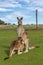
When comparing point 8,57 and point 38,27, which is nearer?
point 8,57

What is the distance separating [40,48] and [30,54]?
3.38 ft

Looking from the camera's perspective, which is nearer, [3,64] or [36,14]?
[3,64]

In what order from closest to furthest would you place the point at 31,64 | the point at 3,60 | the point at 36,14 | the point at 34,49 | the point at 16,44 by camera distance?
the point at 31,64
the point at 3,60
the point at 16,44
the point at 34,49
the point at 36,14

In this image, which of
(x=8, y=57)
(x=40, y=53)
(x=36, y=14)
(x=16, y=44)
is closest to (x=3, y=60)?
(x=8, y=57)

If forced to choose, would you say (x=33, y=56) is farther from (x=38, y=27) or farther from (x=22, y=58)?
(x=38, y=27)

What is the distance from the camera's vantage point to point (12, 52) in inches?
374

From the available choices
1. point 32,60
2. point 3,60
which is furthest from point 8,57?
point 32,60

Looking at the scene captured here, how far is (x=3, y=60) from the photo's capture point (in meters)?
8.95

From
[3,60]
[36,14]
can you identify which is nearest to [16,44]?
[3,60]

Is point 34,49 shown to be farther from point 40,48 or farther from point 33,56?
point 33,56

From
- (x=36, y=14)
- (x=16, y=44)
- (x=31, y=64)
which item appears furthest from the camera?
(x=36, y=14)

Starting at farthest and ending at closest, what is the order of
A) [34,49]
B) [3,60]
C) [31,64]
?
[34,49] < [3,60] < [31,64]

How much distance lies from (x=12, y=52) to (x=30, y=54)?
0.75 metres

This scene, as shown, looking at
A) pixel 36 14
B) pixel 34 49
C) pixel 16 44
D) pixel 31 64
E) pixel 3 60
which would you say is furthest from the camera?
pixel 36 14
